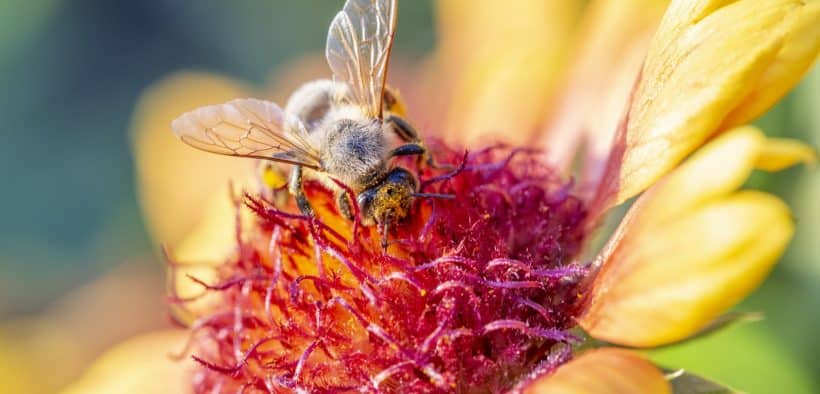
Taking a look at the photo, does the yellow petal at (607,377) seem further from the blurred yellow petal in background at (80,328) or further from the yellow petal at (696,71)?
the blurred yellow petal in background at (80,328)

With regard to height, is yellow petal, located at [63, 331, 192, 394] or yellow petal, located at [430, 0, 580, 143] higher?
yellow petal, located at [430, 0, 580, 143]

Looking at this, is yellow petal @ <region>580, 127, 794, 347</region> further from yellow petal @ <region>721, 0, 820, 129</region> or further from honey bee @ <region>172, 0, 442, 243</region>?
honey bee @ <region>172, 0, 442, 243</region>

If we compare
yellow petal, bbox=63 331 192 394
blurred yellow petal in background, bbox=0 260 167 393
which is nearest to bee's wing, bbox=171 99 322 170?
yellow petal, bbox=63 331 192 394

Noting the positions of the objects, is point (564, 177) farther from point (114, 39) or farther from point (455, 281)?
point (114, 39)

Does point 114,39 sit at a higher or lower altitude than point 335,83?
lower

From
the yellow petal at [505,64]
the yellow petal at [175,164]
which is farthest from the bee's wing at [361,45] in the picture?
the yellow petal at [175,164]

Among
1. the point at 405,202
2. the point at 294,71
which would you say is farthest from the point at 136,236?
the point at 405,202

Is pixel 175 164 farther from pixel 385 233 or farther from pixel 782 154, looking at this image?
pixel 782 154
